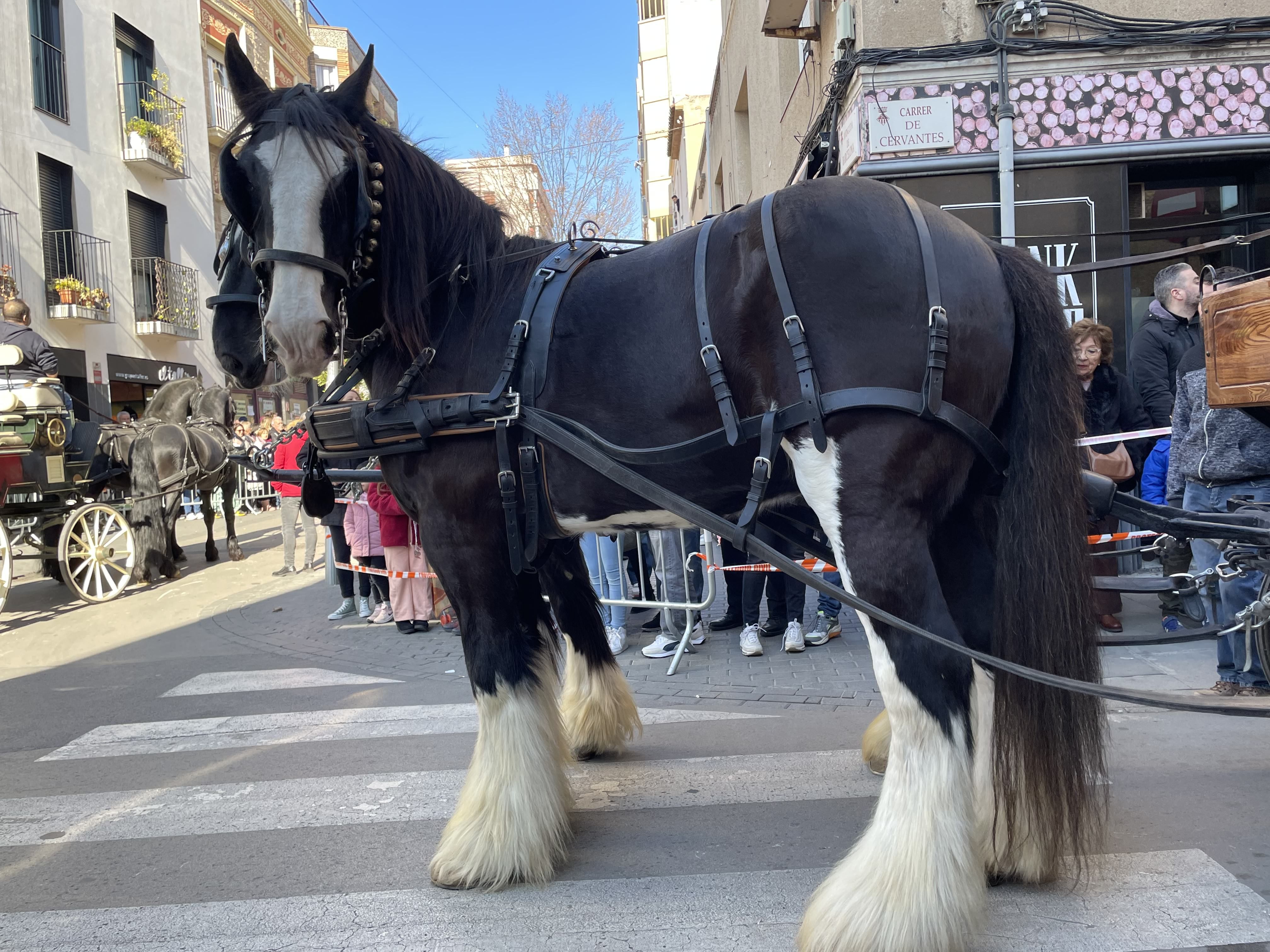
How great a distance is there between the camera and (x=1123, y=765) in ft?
11.8

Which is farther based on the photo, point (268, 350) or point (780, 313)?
point (268, 350)

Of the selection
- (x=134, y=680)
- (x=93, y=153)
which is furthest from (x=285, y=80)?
(x=134, y=680)

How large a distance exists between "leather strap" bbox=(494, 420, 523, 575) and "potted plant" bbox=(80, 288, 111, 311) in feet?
60.3

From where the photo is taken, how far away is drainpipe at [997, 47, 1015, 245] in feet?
24.1

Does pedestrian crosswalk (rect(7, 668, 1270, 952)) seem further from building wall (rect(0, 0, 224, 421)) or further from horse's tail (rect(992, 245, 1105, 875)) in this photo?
building wall (rect(0, 0, 224, 421))

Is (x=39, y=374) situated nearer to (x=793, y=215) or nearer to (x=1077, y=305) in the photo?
(x=793, y=215)

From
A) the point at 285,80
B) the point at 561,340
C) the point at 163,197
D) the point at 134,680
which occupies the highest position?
the point at 285,80

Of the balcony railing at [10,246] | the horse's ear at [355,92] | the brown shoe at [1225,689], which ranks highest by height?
the balcony railing at [10,246]

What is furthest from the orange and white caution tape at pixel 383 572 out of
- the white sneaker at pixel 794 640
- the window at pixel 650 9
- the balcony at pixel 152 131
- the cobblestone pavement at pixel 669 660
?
the window at pixel 650 9

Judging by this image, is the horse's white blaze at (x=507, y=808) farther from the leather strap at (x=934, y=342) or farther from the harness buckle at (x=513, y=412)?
the leather strap at (x=934, y=342)

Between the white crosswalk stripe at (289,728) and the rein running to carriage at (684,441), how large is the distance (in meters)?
1.94

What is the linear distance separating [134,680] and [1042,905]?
18.6ft

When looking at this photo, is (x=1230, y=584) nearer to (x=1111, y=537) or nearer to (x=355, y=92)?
(x=1111, y=537)

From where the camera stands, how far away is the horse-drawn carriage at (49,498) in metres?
8.07
